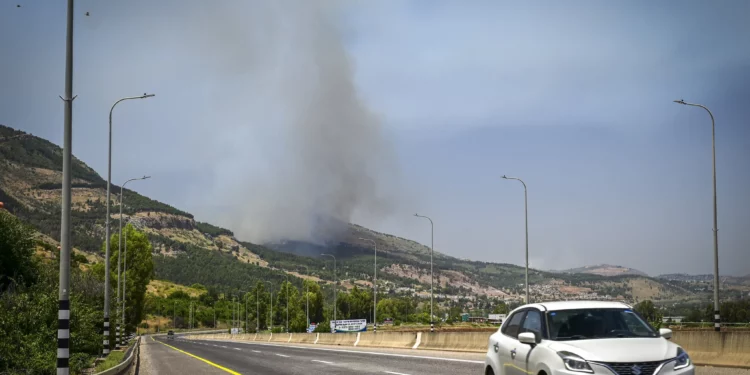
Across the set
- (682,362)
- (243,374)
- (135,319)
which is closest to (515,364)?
(682,362)

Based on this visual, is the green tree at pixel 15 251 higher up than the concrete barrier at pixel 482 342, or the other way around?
the green tree at pixel 15 251

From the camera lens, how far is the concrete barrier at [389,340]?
42.7 metres

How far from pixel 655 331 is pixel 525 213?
1809 inches

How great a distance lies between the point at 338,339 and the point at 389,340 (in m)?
15.3

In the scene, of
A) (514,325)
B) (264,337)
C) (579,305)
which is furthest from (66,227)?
(264,337)

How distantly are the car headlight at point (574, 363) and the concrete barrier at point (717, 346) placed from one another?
13083 mm

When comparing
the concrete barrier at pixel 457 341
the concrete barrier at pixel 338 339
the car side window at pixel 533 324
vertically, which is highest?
the car side window at pixel 533 324

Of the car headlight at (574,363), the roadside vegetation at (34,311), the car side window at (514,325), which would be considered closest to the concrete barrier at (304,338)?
the roadside vegetation at (34,311)

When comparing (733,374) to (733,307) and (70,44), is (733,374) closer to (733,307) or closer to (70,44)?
(70,44)

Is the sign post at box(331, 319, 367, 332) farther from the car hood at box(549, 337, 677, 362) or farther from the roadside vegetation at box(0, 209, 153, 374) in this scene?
the car hood at box(549, 337, 677, 362)

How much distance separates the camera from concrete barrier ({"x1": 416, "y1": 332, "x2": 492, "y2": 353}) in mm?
33812

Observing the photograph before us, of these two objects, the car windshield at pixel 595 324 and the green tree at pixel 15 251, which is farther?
the green tree at pixel 15 251

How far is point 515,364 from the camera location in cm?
1090

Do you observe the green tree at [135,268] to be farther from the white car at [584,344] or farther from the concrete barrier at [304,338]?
the white car at [584,344]
